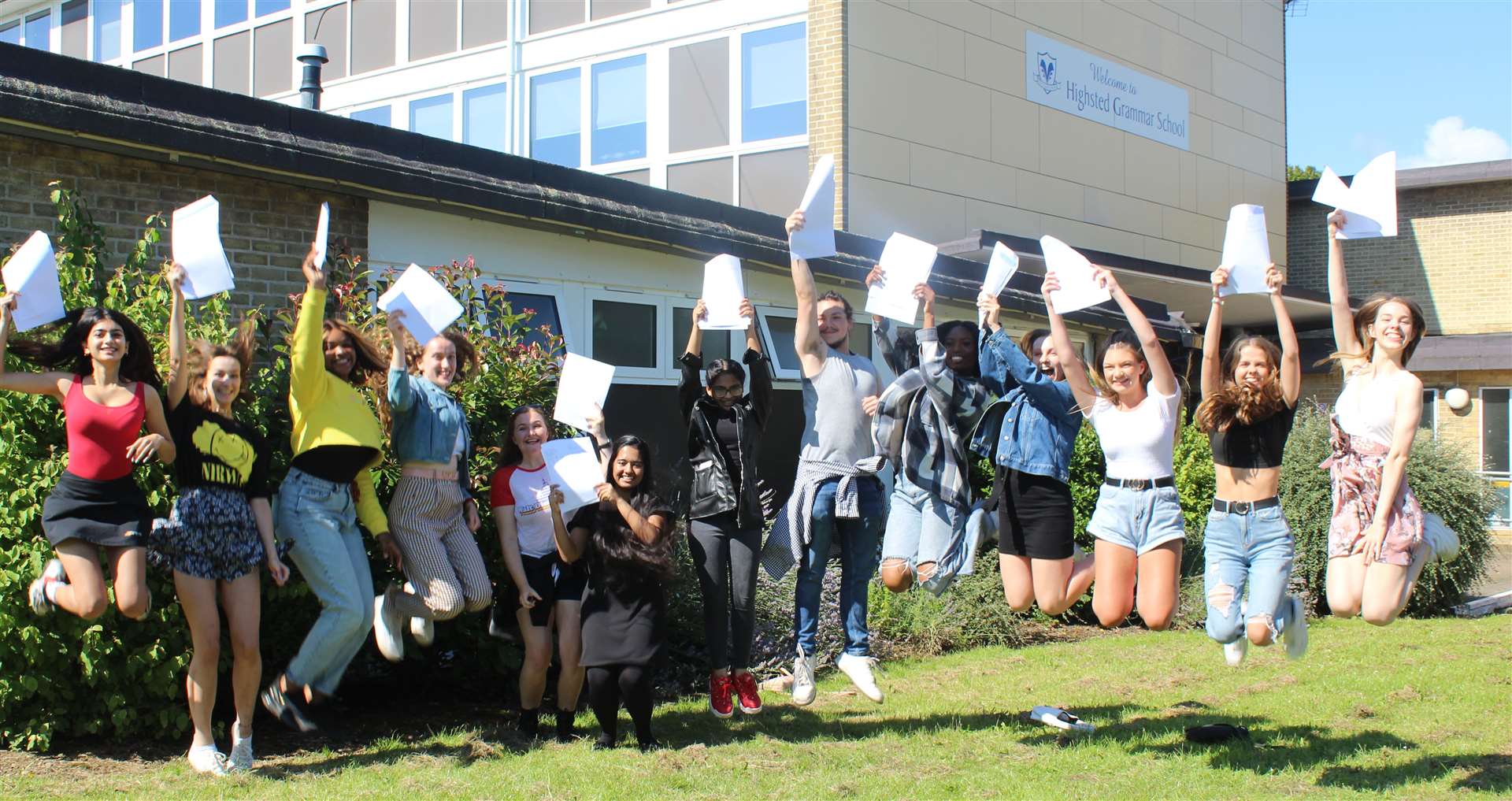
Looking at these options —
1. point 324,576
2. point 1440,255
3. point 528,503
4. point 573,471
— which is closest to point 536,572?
point 528,503

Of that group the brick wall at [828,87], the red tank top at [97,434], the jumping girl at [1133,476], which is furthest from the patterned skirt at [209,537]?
the brick wall at [828,87]

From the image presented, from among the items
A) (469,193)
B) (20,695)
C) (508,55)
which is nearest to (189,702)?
(20,695)

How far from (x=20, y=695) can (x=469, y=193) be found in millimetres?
4311

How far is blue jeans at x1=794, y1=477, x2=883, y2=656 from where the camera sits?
694 centimetres

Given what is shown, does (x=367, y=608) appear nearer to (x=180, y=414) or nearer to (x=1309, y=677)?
(x=180, y=414)

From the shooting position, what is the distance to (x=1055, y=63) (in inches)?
768

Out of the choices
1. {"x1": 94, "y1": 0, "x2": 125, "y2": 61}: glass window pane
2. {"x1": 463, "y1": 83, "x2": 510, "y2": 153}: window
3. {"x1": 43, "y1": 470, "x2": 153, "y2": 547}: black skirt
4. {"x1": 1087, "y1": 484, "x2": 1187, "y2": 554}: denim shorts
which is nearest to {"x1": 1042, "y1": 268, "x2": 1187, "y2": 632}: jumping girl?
{"x1": 1087, "y1": 484, "x2": 1187, "y2": 554}: denim shorts

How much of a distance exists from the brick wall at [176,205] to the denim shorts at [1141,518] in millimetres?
5121

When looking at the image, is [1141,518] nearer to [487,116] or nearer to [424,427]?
[424,427]

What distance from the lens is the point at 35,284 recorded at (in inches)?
221

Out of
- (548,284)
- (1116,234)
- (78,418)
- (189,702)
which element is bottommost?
(189,702)

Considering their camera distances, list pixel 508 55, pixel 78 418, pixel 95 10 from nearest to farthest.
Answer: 1. pixel 78 418
2. pixel 508 55
3. pixel 95 10

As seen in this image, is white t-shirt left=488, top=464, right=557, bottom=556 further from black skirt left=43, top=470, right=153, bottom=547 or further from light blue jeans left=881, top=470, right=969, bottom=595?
light blue jeans left=881, top=470, right=969, bottom=595

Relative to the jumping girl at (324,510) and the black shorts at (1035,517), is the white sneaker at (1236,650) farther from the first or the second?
the jumping girl at (324,510)
